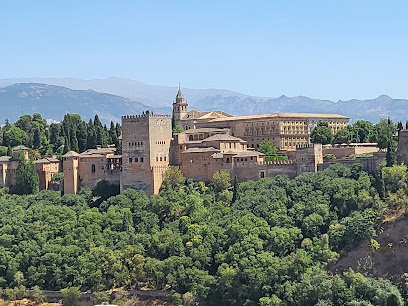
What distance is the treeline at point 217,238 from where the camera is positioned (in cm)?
4600

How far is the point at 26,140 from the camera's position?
78.2 metres

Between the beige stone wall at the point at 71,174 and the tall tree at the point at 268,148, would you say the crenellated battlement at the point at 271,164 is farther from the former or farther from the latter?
the beige stone wall at the point at 71,174

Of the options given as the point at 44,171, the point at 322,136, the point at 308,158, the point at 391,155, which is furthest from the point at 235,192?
the point at 44,171

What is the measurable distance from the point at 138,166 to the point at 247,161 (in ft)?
27.6

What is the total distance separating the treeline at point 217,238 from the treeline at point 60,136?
10261 millimetres

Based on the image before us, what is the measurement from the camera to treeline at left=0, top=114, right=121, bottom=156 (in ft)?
225

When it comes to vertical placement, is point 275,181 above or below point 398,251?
above

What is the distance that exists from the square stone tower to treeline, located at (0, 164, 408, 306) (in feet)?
3.35

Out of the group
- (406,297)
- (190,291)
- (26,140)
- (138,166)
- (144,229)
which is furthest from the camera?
(26,140)

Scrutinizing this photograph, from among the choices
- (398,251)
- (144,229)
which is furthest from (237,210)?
(398,251)

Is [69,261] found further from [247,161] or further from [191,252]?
[247,161]

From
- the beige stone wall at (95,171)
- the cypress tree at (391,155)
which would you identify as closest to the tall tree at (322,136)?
the cypress tree at (391,155)

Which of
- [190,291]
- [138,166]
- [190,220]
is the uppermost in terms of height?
[138,166]

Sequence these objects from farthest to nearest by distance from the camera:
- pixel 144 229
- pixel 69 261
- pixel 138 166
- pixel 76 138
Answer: pixel 76 138 → pixel 138 166 → pixel 144 229 → pixel 69 261
